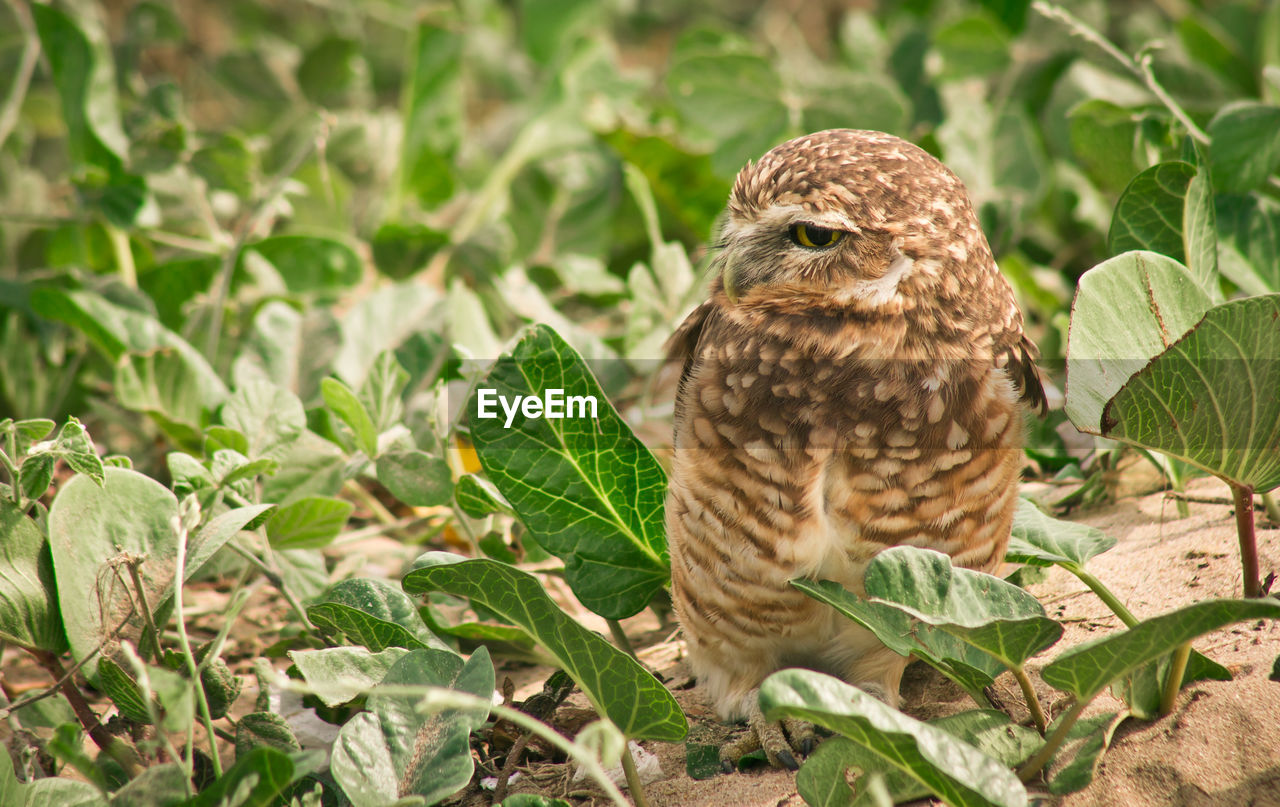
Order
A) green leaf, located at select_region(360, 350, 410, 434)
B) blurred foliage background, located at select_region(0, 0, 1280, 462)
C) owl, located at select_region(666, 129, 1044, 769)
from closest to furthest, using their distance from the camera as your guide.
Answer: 1. owl, located at select_region(666, 129, 1044, 769)
2. green leaf, located at select_region(360, 350, 410, 434)
3. blurred foliage background, located at select_region(0, 0, 1280, 462)

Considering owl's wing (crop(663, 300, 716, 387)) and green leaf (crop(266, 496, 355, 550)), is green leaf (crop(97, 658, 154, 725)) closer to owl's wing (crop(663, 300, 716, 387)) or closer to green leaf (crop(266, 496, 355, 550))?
green leaf (crop(266, 496, 355, 550))

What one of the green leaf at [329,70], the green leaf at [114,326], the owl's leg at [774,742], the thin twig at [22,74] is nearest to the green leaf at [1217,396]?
the owl's leg at [774,742]

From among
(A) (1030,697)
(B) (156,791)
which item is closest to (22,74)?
(B) (156,791)

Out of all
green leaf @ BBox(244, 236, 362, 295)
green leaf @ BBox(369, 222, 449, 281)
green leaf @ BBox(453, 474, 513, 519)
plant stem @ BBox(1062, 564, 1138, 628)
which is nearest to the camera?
plant stem @ BBox(1062, 564, 1138, 628)

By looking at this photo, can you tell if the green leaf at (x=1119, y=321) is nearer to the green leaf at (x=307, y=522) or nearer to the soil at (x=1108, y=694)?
the soil at (x=1108, y=694)

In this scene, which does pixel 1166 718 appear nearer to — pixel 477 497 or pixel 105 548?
pixel 477 497

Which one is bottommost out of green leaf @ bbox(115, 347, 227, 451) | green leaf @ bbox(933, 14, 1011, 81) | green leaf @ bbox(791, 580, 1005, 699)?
green leaf @ bbox(791, 580, 1005, 699)

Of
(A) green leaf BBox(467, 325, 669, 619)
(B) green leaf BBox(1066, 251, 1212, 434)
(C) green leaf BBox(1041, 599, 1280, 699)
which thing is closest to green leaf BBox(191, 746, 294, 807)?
(A) green leaf BBox(467, 325, 669, 619)
